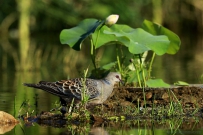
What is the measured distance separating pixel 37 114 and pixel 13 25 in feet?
72.7

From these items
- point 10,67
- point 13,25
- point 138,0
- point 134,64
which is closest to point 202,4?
point 138,0

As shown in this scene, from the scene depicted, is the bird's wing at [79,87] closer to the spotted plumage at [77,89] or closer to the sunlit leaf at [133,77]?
the spotted plumage at [77,89]

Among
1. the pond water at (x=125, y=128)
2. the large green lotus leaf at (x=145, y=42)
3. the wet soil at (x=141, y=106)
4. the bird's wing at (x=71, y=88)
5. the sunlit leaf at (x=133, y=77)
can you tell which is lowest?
the pond water at (x=125, y=128)

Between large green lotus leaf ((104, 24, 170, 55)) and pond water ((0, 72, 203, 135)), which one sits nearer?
pond water ((0, 72, 203, 135))

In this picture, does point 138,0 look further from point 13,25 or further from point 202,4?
point 13,25

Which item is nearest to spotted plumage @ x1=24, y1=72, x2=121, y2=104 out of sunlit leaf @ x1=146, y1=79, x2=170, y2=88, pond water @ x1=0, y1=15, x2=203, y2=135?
pond water @ x1=0, y1=15, x2=203, y2=135

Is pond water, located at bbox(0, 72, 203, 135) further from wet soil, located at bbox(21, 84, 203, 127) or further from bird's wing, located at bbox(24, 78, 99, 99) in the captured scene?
bird's wing, located at bbox(24, 78, 99, 99)

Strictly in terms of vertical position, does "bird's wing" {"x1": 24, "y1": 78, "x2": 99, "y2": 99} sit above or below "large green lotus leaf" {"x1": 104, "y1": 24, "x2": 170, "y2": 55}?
below

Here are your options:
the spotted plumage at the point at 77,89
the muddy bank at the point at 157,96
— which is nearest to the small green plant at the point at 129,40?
the muddy bank at the point at 157,96

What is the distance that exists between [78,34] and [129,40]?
817mm

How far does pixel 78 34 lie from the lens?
9945 mm

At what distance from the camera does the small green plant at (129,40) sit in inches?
368

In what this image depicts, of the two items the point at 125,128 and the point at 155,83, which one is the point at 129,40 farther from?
the point at 125,128

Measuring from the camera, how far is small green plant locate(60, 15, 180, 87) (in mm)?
9352
